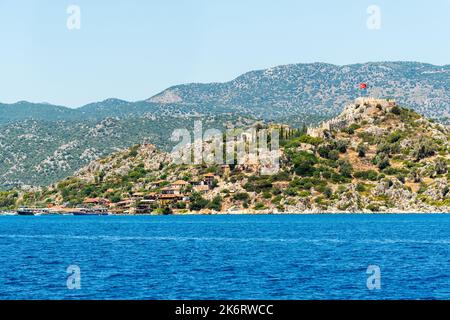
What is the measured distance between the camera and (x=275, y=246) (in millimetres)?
96688

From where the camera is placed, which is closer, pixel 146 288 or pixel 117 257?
pixel 146 288

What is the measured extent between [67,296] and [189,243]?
55.7 metres

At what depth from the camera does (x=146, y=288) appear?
2058 inches

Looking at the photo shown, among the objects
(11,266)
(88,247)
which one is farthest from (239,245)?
(11,266)

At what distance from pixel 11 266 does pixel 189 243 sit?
37220 millimetres

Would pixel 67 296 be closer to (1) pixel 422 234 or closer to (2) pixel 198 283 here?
(2) pixel 198 283
